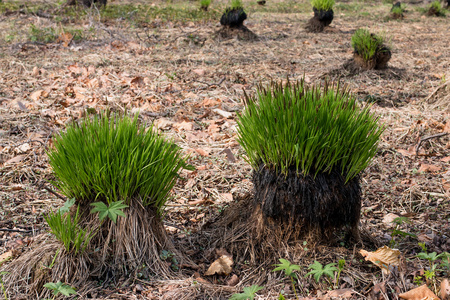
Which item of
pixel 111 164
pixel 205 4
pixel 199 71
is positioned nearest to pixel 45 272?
pixel 111 164

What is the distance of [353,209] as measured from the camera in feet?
6.84

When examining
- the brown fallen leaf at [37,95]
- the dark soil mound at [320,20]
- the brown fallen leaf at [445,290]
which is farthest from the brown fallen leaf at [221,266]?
the dark soil mound at [320,20]

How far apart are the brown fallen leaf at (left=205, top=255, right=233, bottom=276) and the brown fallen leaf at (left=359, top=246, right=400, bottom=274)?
0.67m

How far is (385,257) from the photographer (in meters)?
1.87

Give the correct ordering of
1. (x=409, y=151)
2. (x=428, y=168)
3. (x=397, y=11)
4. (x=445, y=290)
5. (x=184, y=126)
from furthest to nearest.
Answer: (x=397, y=11)
(x=184, y=126)
(x=409, y=151)
(x=428, y=168)
(x=445, y=290)

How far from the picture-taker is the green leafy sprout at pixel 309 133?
6.24 feet

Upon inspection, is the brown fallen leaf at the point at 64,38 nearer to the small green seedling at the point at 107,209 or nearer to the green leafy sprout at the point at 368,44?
the green leafy sprout at the point at 368,44

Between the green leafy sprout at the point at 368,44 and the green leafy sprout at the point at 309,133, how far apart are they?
403 centimetres

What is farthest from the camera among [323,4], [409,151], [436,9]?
[436,9]

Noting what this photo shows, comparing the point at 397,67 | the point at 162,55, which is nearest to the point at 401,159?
the point at 397,67

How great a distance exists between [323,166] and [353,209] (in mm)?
280

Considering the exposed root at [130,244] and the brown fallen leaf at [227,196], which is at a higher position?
the exposed root at [130,244]

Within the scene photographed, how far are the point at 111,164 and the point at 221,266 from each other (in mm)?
771

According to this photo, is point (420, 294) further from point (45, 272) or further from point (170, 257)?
point (45, 272)
